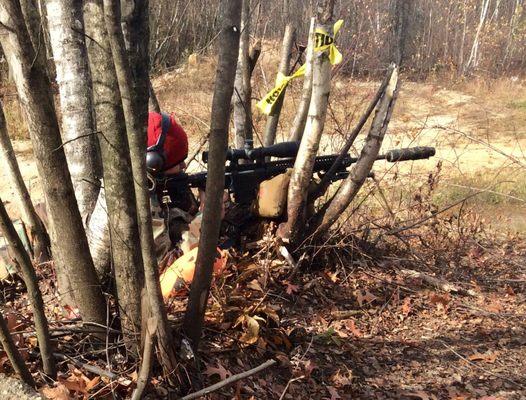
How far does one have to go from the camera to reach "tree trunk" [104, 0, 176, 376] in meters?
1.70

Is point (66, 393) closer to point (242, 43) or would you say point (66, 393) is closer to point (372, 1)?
point (242, 43)

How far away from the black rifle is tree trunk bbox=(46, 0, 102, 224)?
0.46 meters

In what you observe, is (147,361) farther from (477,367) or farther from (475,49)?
(475,49)

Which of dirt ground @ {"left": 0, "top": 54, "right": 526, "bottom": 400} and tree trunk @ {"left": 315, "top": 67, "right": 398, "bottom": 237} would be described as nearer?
dirt ground @ {"left": 0, "top": 54, "right": 526, "bottom": 400}

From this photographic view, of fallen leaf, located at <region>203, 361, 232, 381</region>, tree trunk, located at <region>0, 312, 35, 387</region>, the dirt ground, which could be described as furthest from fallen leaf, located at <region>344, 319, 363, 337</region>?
tree trunk, located at <region>0, 312, 35, 387</region>

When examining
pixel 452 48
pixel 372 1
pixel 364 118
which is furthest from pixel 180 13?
pixel 364 118

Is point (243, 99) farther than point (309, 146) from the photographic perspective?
Yes

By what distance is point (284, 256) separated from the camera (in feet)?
11.8

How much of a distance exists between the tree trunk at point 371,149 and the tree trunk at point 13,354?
2.34 metres

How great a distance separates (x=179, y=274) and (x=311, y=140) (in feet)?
4.13

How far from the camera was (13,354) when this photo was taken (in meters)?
1.84

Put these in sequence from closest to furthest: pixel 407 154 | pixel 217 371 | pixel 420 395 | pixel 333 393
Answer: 1. pixel 217 371
2. pixel 333 393
3. pixel 420 395
4. pixel 407 154

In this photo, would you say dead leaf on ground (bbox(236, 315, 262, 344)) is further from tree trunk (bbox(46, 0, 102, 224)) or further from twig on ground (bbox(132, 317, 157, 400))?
tree trunk (bbox(46, 0, 102, 224))

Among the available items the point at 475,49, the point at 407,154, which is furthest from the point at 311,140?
the point at 475,49
